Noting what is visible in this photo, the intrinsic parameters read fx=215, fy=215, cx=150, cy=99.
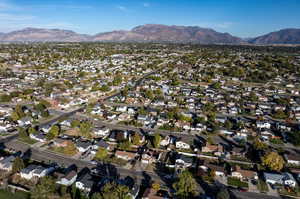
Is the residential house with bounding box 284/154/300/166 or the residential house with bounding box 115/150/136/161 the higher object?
the residential house with bounding box 284/154/300/166

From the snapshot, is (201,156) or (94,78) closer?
(201,156)

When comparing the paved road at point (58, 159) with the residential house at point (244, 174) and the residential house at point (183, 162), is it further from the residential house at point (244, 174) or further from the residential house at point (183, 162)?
the residential house at point (244, 174)

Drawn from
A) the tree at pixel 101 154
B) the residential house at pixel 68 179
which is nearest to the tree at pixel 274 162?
the tree at pixel 101 154

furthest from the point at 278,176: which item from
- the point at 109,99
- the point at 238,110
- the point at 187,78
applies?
the point at 187,78

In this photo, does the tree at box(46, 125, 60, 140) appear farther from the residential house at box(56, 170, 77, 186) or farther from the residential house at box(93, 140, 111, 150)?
the residential house at box(56, 170, 77, 186)

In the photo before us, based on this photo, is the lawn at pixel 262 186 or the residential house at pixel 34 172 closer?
the lawn at pixel 262 186

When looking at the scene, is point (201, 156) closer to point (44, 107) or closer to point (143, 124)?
point (143, 124)

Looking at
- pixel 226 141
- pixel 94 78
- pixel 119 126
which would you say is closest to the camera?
pixel 226 141

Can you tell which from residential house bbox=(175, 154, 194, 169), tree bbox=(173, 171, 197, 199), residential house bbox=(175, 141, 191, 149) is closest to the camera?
tree bbox=(173, 171, 197, 199)

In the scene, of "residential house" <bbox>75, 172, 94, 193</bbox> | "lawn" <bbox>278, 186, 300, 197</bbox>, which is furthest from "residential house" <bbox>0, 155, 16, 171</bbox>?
"lawn" <bbox>278, 186, 300, 197</bbox>
